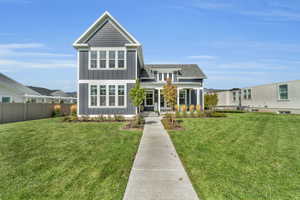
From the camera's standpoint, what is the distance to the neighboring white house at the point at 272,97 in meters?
18.5

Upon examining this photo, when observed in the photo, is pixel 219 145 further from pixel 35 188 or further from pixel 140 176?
pixel 35 188

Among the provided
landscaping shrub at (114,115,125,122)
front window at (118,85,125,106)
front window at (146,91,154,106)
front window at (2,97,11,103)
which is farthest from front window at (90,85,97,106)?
front window at (2,97,11,103)

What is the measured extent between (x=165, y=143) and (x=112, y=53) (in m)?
10.9

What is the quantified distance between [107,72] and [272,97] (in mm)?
22046

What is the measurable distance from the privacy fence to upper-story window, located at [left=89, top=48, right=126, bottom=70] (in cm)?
788

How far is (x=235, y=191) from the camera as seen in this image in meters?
3.48

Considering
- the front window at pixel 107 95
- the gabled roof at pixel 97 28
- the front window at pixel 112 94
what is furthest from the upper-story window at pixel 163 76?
the front window at pixel 112 94

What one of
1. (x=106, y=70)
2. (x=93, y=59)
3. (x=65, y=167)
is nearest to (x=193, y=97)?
(x=106, y=70)

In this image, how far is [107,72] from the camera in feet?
48.9

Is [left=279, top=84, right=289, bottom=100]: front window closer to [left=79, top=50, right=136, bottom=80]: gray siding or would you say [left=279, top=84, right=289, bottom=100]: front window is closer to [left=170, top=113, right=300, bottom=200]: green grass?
[left=170, top=113, right=300, bottom=200]: green grass

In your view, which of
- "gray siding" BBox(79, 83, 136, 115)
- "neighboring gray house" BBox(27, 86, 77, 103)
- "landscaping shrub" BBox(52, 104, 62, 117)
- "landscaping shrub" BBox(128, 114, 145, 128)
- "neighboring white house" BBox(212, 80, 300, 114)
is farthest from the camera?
"neighboring gray house" BBox(27, 86, 77, 103)

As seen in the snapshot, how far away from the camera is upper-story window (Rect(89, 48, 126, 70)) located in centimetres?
1483

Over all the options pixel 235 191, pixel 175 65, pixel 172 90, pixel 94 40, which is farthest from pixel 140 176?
pixel 175 65

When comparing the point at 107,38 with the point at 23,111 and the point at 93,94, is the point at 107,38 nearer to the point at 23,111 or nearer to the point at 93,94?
the point at 93,94
